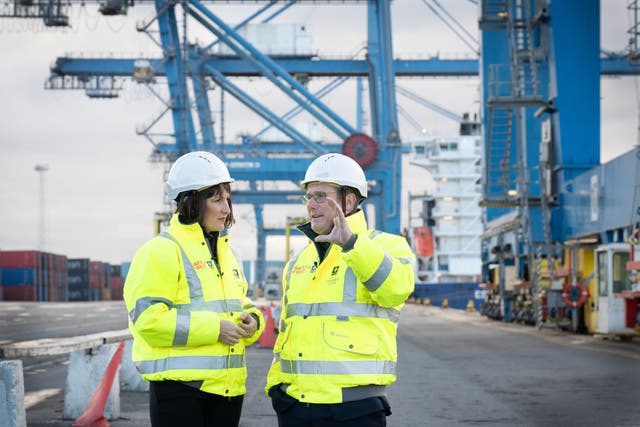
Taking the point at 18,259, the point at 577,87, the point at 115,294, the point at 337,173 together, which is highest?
the point at 577,87

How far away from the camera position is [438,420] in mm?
9570

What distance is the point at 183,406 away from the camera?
452 cm

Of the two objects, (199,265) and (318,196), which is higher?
(318,196)

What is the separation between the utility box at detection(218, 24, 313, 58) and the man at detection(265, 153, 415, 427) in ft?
153

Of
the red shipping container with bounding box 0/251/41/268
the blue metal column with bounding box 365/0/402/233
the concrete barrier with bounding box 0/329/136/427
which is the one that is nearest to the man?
the concrete barrier with bounding box 0/329/136/427

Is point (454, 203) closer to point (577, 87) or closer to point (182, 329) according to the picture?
point (577, 87)

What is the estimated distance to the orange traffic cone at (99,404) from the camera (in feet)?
29.0

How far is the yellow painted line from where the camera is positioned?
10680 millimetres

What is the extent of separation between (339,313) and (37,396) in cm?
777

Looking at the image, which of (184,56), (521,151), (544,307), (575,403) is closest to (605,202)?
(544,307)

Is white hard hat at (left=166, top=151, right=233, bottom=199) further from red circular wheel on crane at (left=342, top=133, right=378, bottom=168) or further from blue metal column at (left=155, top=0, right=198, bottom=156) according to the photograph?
red circular wheel on crane at (left=342, top=133, right=378, bottom=168)

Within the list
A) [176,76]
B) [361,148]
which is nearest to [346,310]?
[176,76]

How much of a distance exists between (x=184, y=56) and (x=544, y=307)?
21.7 m

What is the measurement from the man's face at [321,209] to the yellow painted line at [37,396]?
6.67 metres
